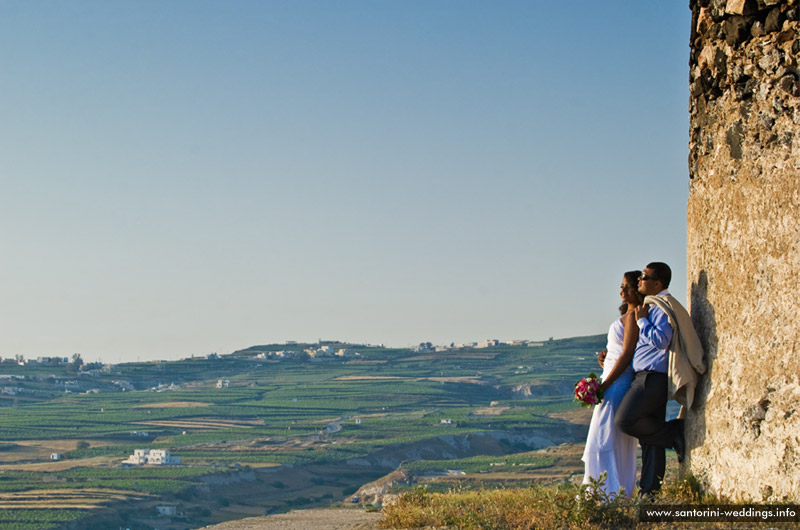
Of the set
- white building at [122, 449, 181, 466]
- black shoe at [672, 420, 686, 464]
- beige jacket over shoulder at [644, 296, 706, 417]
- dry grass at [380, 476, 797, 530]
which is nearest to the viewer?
dry grass at [380, 476, 797, 530]

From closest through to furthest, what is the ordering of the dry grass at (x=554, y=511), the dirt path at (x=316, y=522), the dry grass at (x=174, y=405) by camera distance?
the dry grass at (x=554, y=511) < the dirt path at (x=316, y=522) < the dry grass at (x=174, y=405)

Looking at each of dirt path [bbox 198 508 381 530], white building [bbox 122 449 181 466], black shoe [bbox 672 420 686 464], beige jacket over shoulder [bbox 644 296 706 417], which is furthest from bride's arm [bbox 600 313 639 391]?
white building [bbox 122 449 181 466]

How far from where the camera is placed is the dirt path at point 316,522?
24.0ft

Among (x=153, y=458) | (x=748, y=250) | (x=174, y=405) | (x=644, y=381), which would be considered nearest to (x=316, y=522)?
(x=644, y=381)

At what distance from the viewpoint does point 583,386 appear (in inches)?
252

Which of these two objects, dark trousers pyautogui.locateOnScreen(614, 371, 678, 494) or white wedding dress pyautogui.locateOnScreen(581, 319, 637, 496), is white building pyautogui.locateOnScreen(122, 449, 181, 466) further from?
dark trousers pyautogui.locateOnScreen(614, 371, 678, 494)

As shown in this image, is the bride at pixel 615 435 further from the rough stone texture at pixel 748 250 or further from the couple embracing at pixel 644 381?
the rough stone texture at pixel 748 250

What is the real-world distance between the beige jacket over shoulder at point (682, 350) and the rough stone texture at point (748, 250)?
77 mm

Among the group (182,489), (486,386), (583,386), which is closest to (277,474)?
(182,489)

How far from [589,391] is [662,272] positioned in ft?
3.05

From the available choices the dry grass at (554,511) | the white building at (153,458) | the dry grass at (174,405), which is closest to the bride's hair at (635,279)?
the dry grass at (554,511)

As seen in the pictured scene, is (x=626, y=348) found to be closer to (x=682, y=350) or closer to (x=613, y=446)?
(x=682, y=350)

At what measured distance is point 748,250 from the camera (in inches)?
225

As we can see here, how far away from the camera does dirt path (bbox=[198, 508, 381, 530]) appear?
24.0ft
